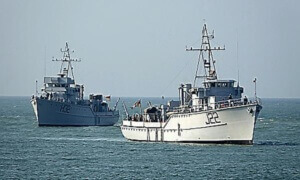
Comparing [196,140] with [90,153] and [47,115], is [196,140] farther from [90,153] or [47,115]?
[47,115]

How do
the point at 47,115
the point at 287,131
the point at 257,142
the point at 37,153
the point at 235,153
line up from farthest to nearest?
the point at 47,115, the point at 287,131, the point at 257,142, the point at 37,153, the point at 235,153

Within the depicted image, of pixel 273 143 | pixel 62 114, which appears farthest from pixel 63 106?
pixel 273 143

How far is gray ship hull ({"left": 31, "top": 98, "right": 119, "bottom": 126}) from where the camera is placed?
127 meters

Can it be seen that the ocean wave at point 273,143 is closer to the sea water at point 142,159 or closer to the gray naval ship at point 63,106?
the sea water at point 142,159

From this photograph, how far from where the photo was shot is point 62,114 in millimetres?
128375

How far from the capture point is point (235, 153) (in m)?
74.2

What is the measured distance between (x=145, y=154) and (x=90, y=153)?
544cm

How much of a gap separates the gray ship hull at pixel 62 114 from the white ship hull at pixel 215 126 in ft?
143

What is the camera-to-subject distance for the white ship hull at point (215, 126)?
256 ft

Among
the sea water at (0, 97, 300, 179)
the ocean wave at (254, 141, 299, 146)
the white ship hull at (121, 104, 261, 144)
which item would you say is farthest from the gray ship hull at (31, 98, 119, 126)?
the ocean wave at (254, 141, 299, 146)

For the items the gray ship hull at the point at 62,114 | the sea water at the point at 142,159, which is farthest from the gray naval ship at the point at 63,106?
the sea water at the point at 142,159

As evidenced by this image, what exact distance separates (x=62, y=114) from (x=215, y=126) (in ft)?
171

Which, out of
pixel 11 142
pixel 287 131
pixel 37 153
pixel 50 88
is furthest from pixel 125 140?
pixel 50 88

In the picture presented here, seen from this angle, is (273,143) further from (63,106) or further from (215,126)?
(63,106)
